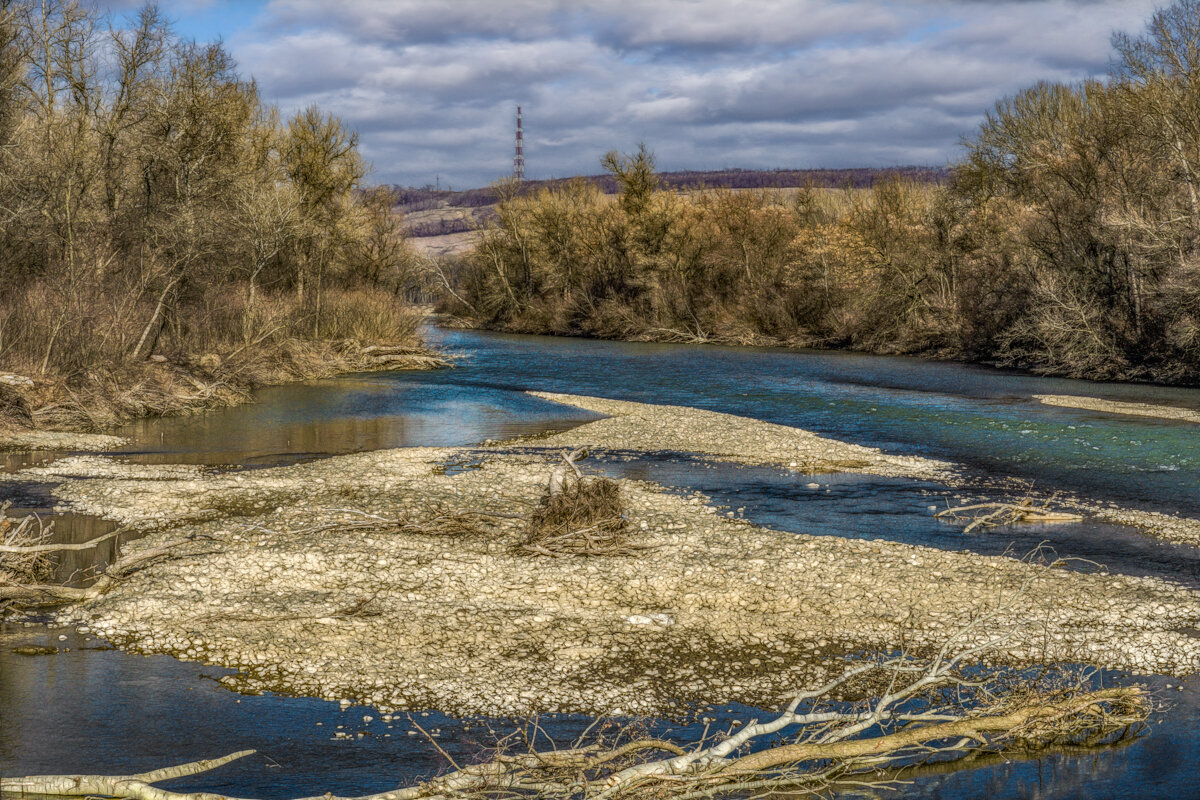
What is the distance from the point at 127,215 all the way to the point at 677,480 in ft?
68.4

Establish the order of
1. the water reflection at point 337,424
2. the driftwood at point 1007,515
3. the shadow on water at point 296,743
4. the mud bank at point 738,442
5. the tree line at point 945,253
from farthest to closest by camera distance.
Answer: the tree line at point 945,253 < the water reflection at point 337,424 < the mud bank at point 738,442 < the driftwood at point 1007,515 < the shadow on water at point 296,743

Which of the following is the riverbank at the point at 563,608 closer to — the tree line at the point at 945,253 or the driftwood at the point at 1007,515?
the driftwood at the point at 1007,515

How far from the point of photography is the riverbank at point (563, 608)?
973cm

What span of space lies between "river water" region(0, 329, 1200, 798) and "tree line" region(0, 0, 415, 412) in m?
3.22

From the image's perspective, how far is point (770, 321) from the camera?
61.5 m

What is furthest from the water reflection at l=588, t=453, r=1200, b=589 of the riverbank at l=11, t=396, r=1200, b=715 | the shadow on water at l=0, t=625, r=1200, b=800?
the shadow on water at l=0, t=625, r=1200, b=800

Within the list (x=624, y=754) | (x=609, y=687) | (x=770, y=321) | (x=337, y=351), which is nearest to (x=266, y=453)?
(x=609, y=687)

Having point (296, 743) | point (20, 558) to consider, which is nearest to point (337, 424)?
point (20, 558)

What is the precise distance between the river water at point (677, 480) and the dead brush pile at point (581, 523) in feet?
9.48

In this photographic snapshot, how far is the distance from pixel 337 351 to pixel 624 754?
38.6m

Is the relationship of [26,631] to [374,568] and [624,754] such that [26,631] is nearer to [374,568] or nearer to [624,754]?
[374,568]

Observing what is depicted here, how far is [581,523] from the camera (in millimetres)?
14172

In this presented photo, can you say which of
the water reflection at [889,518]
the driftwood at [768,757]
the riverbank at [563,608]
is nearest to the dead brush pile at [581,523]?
the riverbank at [563,608]

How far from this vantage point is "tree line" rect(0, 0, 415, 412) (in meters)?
27.2
